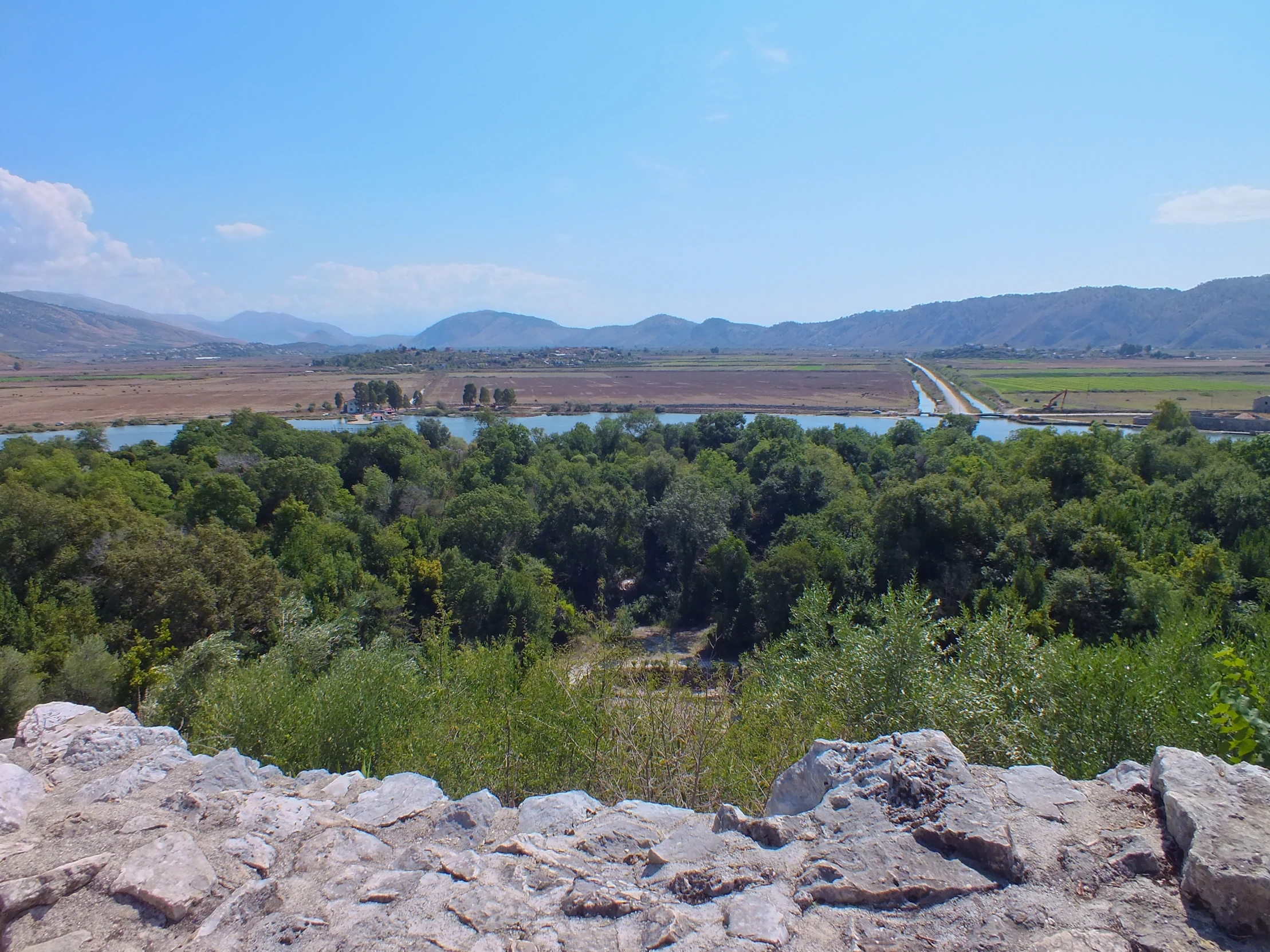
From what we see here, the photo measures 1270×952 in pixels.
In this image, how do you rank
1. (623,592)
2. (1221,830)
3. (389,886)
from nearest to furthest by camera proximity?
Answer: (1221,830), (389,886), (623,592)

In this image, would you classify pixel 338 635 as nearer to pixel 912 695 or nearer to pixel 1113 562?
pixel 912 695

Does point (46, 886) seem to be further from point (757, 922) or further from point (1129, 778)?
point (1129, 778)

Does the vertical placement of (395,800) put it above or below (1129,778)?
below

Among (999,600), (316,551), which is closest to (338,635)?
(316,551)

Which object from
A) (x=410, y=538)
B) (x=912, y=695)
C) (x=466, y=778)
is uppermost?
(x=912, y=695)

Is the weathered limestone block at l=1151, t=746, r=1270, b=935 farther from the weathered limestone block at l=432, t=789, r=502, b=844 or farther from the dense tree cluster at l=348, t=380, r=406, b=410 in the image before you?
the dense tree cluster at l=348, t=380, r=406, b=410

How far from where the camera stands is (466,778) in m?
8.29

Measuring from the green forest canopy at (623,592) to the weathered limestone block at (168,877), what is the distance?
3.47 metres

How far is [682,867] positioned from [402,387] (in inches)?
4385

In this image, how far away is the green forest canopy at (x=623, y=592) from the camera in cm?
873

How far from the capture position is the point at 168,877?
186 inches

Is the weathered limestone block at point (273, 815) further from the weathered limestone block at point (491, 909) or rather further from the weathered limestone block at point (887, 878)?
the weathered limestone block at point (887, 878)

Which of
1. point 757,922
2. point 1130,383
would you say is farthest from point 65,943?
point 1130,383

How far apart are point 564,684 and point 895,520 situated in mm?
19927
